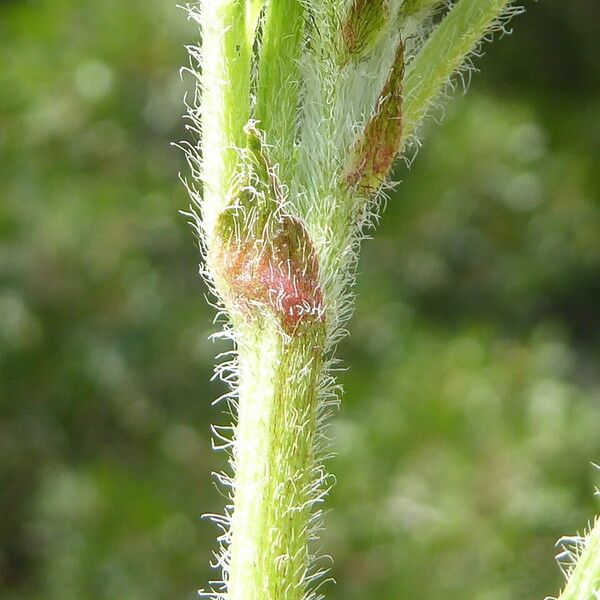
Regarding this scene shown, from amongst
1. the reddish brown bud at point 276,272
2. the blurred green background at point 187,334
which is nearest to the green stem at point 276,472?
the reddish brown bud at point 276,272

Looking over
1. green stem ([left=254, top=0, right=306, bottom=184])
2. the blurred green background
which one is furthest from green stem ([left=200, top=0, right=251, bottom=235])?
the blurred green background

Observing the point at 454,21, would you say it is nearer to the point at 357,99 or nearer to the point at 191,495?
the point at 357,99

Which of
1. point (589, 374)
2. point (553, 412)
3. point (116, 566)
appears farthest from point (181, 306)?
point (589, 374)

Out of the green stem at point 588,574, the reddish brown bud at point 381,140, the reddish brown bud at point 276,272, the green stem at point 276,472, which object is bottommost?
the green stem at point 588,574

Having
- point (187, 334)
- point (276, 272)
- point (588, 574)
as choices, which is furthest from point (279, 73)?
point (187, 334)

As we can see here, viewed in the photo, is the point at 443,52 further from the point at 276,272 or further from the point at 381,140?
the point at 276,272

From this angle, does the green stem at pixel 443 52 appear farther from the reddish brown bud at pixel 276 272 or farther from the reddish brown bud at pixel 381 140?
the reddish brown bud at pixel 276 272
